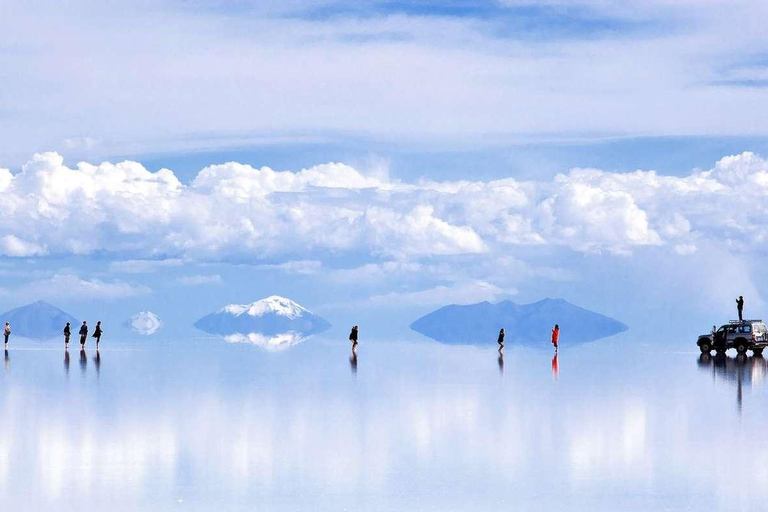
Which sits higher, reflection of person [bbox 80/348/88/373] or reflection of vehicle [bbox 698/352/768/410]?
reflection of person [bbox 80/348/88/373]

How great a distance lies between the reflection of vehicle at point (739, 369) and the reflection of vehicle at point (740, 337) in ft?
2.22

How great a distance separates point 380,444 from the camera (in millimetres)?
23641

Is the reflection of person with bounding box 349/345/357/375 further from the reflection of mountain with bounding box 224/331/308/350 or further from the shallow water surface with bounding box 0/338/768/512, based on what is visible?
the reflection of mountain with bounding box 224/331/308/350

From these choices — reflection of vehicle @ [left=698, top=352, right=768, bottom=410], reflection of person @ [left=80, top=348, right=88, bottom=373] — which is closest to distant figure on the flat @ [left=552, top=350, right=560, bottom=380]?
reflection of vehicle @ [left=698, top=352, right=768, bottom=410]

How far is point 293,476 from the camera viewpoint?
19625 mm

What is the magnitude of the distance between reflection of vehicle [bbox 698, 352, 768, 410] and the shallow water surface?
74 cm

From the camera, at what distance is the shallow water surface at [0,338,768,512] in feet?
59.0

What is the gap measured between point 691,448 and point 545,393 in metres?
13.7

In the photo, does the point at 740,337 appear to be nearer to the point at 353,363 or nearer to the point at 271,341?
the point at 353,363

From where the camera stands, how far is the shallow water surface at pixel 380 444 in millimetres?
17969

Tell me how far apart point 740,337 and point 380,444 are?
56.1 metres

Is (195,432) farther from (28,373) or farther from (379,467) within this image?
(28,373)

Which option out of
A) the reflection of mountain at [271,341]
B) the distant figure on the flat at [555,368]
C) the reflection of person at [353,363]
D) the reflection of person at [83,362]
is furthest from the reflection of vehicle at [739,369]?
the reflection of mountain at [271,341]

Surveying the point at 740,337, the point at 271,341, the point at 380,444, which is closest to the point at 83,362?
the point at 380,444
